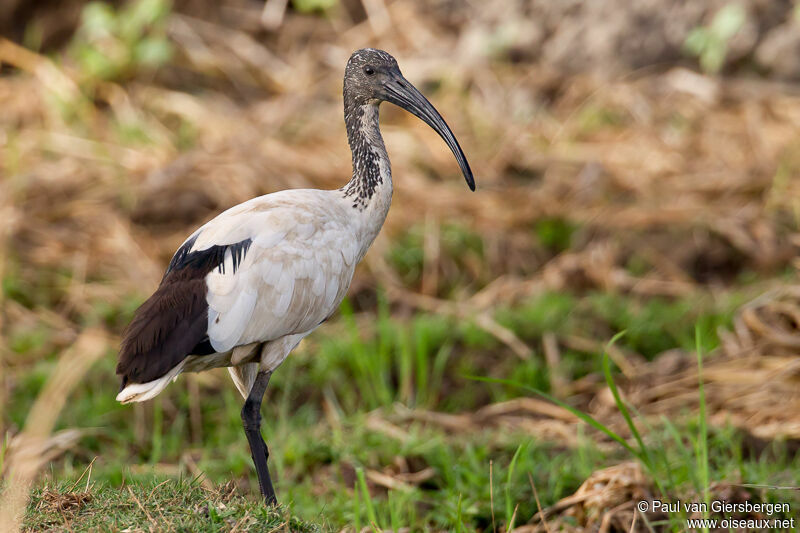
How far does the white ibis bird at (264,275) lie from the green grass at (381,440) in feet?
1.35

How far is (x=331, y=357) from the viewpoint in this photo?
5.65 m

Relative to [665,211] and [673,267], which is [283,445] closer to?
[673,267]

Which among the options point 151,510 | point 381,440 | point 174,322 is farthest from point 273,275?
point 381,440

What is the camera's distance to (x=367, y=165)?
372 centimetres

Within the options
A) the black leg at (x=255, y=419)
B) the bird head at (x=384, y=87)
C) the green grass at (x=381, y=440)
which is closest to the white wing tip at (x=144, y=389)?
the green grass at (x=381, y=440)

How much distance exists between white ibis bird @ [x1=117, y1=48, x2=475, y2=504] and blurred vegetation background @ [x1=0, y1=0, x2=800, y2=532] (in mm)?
239

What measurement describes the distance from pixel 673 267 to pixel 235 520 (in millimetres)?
5108

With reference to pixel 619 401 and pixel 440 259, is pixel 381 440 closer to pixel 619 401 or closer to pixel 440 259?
pixel 619 401

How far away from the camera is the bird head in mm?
3686

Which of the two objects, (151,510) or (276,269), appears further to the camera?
(276,269)

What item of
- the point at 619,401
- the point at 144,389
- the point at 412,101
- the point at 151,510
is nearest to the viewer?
the point at 151,510

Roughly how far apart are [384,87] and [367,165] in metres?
0.31

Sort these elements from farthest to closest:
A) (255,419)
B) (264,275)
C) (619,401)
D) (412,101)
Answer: (412,101), (255,419), (264,275), (619,401)

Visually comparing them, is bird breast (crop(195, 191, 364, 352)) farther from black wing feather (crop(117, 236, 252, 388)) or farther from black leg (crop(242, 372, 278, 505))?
black leg (crop(242, 372, 278, 505))
